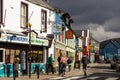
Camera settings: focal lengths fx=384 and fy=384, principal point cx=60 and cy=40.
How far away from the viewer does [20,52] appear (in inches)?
1200

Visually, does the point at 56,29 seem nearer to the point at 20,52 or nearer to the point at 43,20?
the point at 43,20

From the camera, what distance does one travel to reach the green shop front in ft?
91.4

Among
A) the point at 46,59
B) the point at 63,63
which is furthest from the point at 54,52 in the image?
the point at 63,63

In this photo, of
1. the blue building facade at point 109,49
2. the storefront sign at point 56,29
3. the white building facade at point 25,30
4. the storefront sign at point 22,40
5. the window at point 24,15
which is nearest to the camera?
the storefront sign at point 22,40

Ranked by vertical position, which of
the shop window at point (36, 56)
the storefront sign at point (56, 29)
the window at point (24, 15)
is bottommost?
the shop window at point (36, 56)

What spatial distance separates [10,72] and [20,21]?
415 cm

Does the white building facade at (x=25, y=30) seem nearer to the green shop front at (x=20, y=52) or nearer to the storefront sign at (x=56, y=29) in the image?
the green shop front at (x=20, y=52)

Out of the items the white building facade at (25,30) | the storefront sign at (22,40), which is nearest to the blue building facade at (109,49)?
the white building facade at (25,30)

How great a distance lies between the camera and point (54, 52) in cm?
3878

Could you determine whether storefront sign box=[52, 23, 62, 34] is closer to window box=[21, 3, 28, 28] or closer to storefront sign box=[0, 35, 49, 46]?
storefront sign box=[0, 35, 49, 46]

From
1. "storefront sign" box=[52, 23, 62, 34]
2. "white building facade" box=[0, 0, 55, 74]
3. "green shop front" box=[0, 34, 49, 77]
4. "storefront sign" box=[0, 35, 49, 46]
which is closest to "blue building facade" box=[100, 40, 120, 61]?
"white building facade" box=[0, 0, 55, 74]

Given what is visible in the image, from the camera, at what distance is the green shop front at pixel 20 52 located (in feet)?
91.4

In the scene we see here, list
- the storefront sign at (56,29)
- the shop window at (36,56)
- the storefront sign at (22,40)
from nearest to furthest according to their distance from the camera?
the storefront sign at (22,40) < the shop window at (36,56) < the storefront sign at (56,29)

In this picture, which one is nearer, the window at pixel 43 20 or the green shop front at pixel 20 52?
the green shop front at pixel 20 52
